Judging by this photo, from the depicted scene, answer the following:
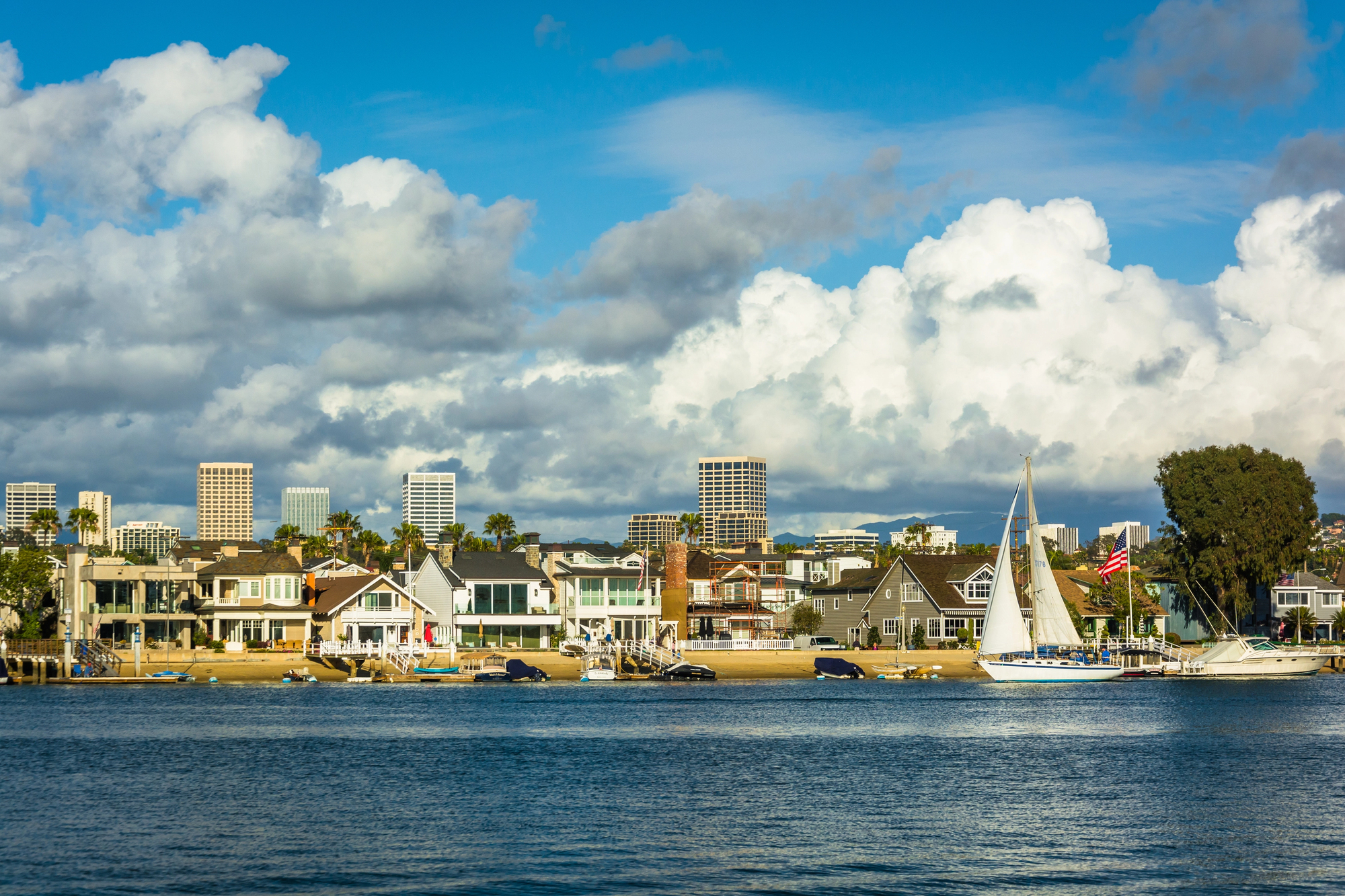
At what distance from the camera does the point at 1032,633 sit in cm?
10294

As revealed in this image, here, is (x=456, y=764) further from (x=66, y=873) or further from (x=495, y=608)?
(x=495, y=608)

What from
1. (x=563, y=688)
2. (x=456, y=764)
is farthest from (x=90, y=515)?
(x=456, y=764)

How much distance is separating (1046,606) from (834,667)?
1571cm

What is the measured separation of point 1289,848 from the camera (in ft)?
114

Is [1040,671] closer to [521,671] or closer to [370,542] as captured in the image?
[521,671]

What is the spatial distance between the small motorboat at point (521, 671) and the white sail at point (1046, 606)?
35.1 m

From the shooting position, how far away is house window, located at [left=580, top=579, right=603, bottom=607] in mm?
111938

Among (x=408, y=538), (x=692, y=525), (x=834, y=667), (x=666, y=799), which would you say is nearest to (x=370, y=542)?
(x=408, y=538)

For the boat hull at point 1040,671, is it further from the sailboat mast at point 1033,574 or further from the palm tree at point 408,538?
the palm tree at point 408,538

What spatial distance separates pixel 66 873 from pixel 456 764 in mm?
20382

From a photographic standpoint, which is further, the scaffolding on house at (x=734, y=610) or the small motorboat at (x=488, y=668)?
the scaffolding on house at (x=734, y=610)

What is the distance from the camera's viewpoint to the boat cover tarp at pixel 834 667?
336 ft

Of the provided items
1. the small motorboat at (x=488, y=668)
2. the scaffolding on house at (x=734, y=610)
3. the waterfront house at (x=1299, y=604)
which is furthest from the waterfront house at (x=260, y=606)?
the waterfront house at (x=1299, y=604)

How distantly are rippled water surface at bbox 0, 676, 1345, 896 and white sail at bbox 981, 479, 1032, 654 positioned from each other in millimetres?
19852
